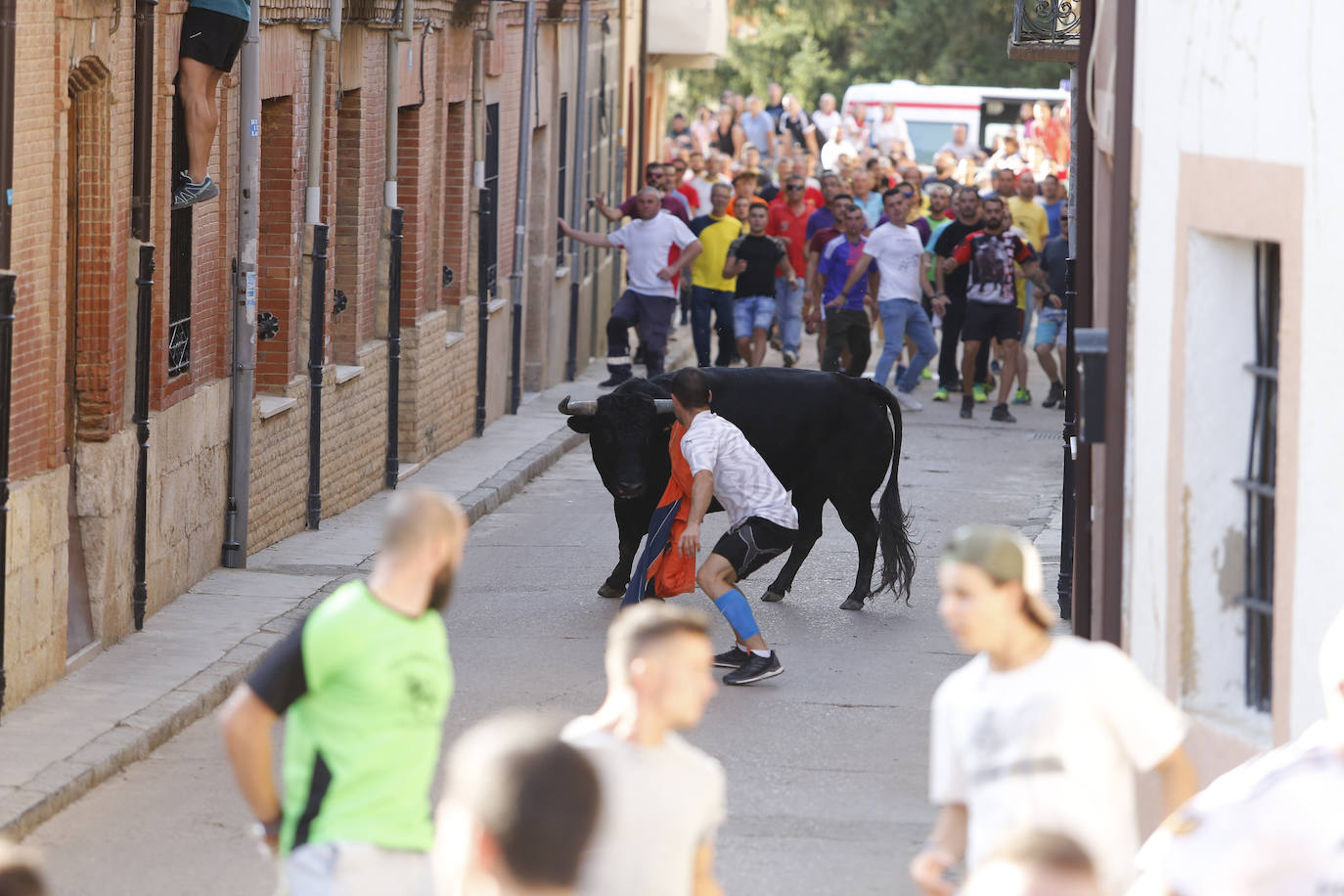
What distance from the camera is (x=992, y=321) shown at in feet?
68.3

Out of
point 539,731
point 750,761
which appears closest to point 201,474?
point 750,761

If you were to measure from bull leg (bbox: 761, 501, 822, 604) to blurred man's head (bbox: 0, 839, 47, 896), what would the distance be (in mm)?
9024

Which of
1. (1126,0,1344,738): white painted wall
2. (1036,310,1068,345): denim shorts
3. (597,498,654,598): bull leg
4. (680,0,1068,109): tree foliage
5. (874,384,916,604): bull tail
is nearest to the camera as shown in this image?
(1126,0,1344,738): white painted wall

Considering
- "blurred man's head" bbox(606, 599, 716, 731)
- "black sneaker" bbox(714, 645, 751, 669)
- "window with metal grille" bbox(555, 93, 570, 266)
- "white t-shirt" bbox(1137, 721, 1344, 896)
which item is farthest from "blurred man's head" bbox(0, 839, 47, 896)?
"window with metal grille" bbox(555, 93, 570, 266)

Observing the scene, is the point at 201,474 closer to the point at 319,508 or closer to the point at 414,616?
the point at 319,508

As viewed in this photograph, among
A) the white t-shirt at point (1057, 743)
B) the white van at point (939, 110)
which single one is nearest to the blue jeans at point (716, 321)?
the white t-shirt at point (1057, 743)

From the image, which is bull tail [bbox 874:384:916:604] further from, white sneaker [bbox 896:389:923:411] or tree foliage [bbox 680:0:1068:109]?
tree foliage [bbox 680:0:1068:109]

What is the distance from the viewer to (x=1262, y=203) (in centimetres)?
677

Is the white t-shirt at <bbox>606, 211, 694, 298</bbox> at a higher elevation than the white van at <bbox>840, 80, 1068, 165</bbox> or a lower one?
lower

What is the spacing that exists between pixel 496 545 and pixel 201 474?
269 cm

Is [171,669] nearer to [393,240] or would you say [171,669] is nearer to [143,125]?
[143,125]

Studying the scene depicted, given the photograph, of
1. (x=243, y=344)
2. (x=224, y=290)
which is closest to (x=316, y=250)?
(x=224, y=290)

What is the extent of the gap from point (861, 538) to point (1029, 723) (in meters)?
7.63

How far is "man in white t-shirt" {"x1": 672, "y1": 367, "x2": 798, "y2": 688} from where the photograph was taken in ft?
34.2
